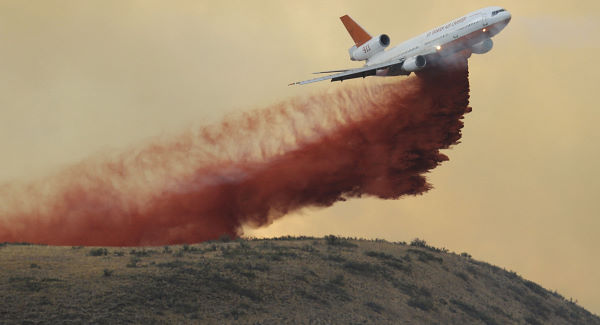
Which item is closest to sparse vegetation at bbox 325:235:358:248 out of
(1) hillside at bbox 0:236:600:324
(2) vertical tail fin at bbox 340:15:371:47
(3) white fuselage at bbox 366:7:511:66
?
(1) hillside at bbox 0:236:600:324

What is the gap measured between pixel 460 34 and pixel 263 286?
30058mm

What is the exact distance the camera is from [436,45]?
59.4 meters

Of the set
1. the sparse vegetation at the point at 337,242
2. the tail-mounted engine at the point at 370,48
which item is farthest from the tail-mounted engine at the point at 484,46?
the sparse vegetation at the point at 337,242

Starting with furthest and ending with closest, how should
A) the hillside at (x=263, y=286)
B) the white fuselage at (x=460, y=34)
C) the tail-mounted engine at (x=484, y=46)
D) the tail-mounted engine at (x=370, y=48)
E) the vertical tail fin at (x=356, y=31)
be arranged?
the vertical tail fin at (x=356, y=31)
the tail-mounted engine at (x=370, y=48)
the tail-mounted engine at (x=484, y=46)
the white fuselage at (x=460, y=34)
the hillside at (x=263, y=286)

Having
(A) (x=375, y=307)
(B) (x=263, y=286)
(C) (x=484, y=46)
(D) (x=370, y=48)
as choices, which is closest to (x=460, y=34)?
(C) (x=484, y=46)

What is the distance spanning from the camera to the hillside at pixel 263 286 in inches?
1248

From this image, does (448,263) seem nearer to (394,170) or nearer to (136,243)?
(394,170)

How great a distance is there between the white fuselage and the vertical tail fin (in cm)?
1153

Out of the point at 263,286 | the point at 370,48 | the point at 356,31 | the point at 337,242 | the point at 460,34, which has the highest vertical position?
the point at 356,31

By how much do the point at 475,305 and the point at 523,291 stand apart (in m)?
9.00

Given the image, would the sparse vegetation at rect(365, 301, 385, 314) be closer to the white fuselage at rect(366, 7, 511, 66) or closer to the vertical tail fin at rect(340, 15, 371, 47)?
the white fuselage at rect(366, 7, 511, 66)

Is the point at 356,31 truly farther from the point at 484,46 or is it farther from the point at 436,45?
the point at 484,46

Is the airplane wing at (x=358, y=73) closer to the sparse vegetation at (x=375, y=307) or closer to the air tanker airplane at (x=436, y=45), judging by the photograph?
the air tanker airplane at (x=436, y=45)

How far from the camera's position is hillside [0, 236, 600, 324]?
31.7 meters
